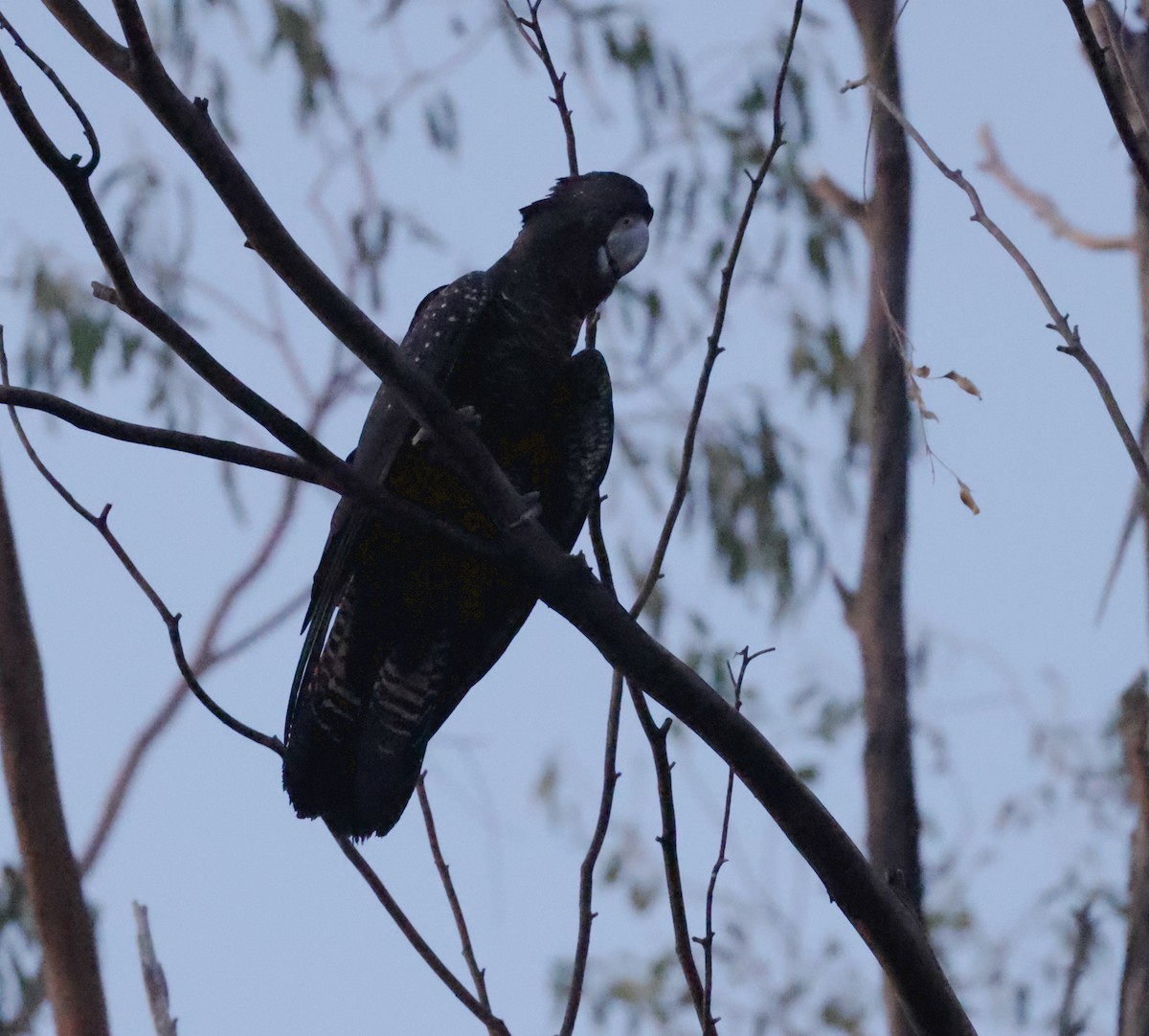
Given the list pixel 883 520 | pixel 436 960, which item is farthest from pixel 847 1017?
pixel 436 960

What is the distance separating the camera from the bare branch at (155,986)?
6.37 ft

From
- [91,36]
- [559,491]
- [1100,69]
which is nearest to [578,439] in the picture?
[559,491]

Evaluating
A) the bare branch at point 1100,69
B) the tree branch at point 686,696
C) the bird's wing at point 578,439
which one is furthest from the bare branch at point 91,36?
the bird's wing at point 578,439

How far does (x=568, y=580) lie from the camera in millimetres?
1966

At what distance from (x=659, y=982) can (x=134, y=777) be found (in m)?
2.66

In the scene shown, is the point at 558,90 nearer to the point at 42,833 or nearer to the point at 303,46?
the point at 42,833

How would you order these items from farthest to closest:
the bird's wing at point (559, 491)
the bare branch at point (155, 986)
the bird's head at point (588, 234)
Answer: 1. the bird's head at point (588, 234)
2. the bird's wing at point (559, 491)
3. the bare branch at point (155, 986)

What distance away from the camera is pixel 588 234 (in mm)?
3344

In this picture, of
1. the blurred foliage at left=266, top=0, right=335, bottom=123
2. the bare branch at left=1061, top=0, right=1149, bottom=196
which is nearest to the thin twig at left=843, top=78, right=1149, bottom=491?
the bare branch at left=1061, top=0, right=1149, bottom=196

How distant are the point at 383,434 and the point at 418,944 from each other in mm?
1098

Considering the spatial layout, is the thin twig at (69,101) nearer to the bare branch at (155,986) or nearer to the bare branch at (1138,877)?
the bare branch at (155,986)

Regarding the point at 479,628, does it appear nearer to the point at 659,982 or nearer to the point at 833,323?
the point at 833,323

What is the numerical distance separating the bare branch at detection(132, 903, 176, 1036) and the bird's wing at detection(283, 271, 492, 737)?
26.8 inches

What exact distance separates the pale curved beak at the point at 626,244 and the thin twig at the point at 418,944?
1.64m
